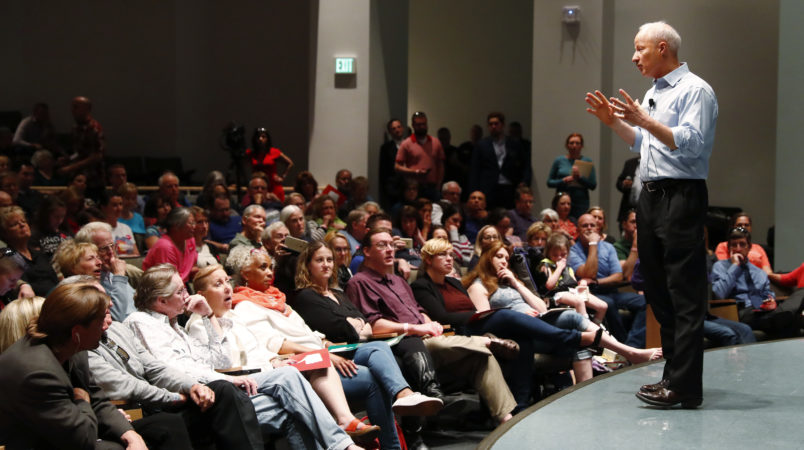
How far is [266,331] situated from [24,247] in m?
1.56

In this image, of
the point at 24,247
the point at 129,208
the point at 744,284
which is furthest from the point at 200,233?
the point at 744,284

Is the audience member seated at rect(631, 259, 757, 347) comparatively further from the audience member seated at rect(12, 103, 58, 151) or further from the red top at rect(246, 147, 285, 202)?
the audience member seated at rect(12, 103, 58, 151)

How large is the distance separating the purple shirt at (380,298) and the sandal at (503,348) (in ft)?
1.51

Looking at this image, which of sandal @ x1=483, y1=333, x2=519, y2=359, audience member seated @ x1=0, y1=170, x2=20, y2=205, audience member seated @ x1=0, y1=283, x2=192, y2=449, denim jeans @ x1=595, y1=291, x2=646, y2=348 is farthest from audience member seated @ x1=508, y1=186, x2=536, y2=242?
audience member seated @ x1=0, y1=283, x2=192, y2=449

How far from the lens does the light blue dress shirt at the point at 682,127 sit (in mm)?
3191

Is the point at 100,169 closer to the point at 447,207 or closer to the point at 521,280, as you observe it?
the point at 447,207

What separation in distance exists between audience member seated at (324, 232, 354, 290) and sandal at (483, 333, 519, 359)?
3.41 ft

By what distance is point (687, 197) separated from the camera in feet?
10.6

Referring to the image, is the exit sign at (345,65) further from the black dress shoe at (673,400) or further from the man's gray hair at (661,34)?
the black dress shoe at (673,400)

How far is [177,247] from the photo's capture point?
5570 millimetres

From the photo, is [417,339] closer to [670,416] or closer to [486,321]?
[486,321]

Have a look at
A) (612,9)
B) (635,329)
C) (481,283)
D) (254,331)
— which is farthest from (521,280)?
(612,9)

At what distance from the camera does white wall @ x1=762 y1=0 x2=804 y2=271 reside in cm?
747

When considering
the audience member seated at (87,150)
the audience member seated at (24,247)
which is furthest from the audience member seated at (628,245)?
the audience member seated at (87,150)
